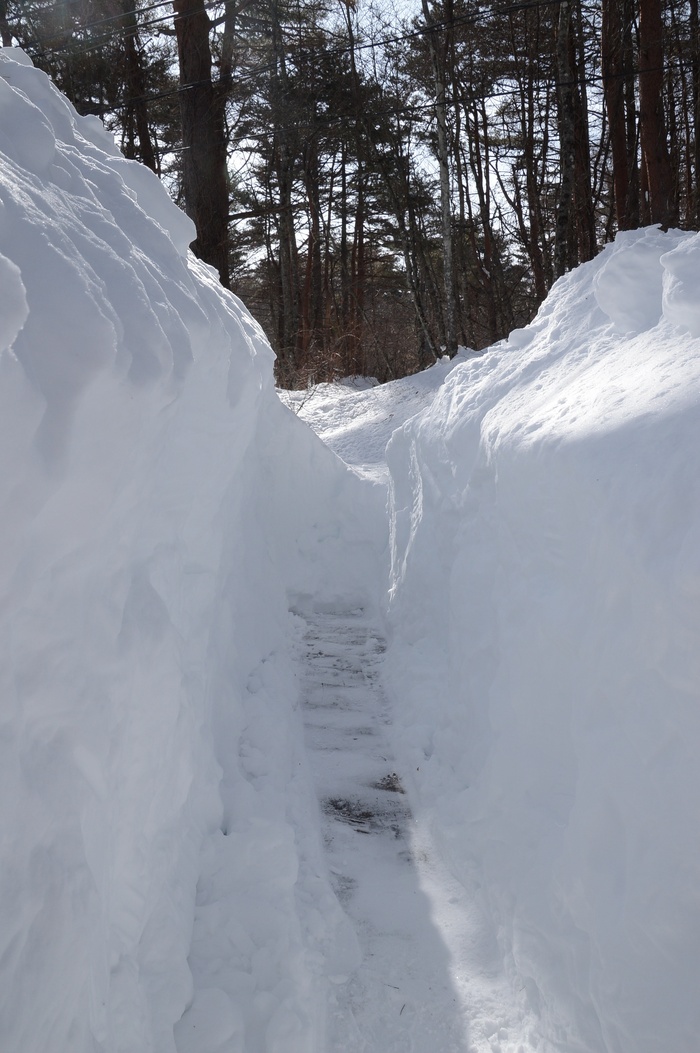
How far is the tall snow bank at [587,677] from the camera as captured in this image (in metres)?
2.32

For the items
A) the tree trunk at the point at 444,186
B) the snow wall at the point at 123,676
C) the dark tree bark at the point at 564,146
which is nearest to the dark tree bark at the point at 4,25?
the tree trunk at the point at 444,186

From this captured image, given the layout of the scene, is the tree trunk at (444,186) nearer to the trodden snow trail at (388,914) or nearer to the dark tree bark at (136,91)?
the dark tree bark at (136,91)

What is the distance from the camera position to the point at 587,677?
287cm

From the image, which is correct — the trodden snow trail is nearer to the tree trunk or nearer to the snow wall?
the snow wall

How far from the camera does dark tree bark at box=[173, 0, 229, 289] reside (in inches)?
415

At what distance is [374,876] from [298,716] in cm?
142

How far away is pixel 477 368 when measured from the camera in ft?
21.2

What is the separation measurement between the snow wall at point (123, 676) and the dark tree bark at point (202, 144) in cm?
665

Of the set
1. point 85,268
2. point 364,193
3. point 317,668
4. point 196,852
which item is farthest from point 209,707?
point 364,193

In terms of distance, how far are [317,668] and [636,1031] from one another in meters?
3.72

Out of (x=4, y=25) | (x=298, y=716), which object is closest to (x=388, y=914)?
(x=298, y=716)

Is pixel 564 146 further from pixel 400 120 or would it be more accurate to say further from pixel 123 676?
pixel 123 676

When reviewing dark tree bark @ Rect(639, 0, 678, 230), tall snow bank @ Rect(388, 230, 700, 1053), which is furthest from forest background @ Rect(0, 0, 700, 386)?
tall snow bank @ Rect(388, 230, 700, 1053)

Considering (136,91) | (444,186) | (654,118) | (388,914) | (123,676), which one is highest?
(136,91)
